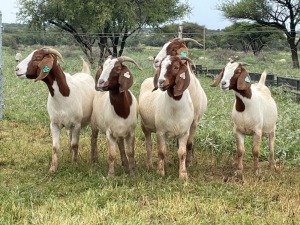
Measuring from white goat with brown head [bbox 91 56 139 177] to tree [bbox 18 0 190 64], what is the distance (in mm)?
11831

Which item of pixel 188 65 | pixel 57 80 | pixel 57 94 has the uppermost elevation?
pixel 188 65

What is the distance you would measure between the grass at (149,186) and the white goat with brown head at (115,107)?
48 cm

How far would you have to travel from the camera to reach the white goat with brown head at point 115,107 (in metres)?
6.05

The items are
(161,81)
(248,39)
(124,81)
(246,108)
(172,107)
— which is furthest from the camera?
(248,39)

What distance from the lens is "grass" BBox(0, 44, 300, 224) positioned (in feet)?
15.9

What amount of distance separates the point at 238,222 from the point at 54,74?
10.8ft

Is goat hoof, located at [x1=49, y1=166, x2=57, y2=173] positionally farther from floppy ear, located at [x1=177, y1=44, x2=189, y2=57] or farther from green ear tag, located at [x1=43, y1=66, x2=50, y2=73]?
floppy ear, located at [x1=177, y1=44, x2=189, y2=57]

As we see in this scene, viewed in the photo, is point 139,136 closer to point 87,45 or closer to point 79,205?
point 79,205

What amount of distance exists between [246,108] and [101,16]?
14654 mm

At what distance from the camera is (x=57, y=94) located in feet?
21.7

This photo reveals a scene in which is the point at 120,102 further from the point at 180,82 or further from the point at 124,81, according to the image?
the point at 180,82

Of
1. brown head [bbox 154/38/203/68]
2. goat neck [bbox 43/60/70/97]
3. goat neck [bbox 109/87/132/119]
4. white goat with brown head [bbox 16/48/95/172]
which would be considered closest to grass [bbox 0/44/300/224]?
white goat with brown head [bbox 16/48/95/172]

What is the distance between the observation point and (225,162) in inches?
292

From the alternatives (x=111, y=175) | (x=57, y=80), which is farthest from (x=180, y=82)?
(x=57, y=80)
